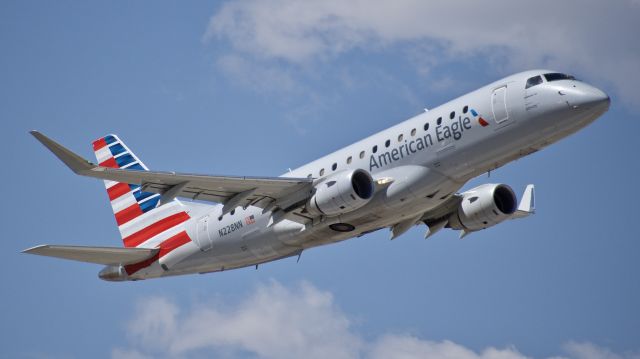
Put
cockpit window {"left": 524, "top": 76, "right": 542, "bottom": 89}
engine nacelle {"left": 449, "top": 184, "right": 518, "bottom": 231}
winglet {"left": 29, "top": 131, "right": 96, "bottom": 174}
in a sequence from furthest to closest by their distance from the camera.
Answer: engine nacelle {"left": 449, "top": 184, "right": 518, "bottom": 231}
cockpit window {"left": 524, "top": 76, "right": 542, "bottom": 89}
winglet {"left": 29, "top": 131, "right": 96, "bottom": 174}

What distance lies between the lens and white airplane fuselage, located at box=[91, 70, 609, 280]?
38312 mm

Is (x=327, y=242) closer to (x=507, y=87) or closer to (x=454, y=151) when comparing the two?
(x=454, y=151)

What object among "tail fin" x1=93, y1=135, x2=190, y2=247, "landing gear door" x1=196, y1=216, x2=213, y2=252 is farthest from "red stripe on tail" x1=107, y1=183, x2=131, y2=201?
"landing gear door" x1=196, y1=216, x2=213, y2=252

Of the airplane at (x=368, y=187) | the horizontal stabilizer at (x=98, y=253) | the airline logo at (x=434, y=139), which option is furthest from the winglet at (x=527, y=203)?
the horizontal stabilizer at (x=98, y=253)

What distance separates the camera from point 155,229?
49188 millimetres

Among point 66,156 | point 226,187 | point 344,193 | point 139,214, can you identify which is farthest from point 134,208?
point 344,193

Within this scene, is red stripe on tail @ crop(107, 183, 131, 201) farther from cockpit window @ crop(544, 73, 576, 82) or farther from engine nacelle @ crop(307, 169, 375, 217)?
cockpit window @ crop(544, 73, 576, 82)

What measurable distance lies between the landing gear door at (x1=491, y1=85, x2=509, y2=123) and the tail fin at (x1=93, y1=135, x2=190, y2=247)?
642 inches

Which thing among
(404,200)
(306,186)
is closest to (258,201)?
(306,186)

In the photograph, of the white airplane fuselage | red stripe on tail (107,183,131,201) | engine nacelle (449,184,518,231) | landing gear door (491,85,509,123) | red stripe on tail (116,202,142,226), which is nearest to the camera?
the white airplane fuselage

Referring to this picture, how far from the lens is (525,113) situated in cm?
3841

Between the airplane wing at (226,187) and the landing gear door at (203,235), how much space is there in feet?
12.3

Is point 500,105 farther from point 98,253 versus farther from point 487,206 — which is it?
point 98,253

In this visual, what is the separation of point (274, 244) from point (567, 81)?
14.1 m
